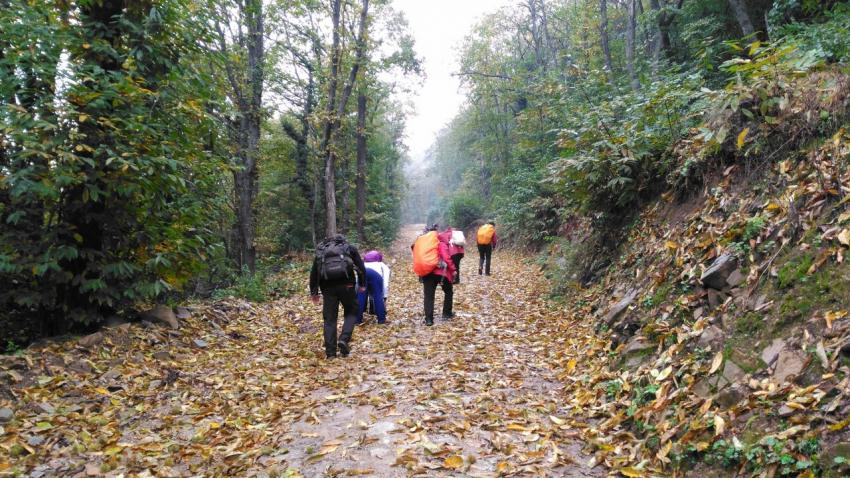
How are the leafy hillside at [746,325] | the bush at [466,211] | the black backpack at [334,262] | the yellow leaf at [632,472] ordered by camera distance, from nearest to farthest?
the leafy hillside at [746,325] → the yellow leaf at [632,472] → the black backpack at [334,262] → the bush at [466,211]

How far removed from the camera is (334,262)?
6211mm

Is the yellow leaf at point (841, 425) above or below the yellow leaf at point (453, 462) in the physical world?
above

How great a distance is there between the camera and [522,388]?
4902 millimetres

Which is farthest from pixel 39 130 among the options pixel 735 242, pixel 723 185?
pixel 723 185

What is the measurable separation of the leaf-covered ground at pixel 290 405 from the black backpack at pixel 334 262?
1.18 metres

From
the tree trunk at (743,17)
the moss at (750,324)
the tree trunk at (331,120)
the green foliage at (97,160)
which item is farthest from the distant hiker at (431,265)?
the tree trunk at (743,17)

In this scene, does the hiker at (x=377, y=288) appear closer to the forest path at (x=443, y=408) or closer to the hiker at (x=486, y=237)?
the forest path at (x=443, y=408)

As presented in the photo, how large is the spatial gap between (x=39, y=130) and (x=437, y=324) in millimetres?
6148

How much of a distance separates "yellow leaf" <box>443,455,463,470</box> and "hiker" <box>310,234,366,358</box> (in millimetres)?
3223

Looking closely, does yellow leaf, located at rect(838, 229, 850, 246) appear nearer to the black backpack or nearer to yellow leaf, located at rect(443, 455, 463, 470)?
yellow leaf, located at rect(443, 455, 463, 470)

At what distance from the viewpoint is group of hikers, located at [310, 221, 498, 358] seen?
6297mm

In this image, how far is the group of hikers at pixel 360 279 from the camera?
630 cm

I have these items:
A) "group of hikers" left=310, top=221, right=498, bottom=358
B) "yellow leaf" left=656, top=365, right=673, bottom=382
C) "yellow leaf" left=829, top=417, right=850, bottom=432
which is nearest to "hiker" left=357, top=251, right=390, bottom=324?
"group of hikers" left=310, top=221, right=498, bottom=358

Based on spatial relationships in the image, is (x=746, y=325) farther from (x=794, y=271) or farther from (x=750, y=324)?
(x=794, y=271)
